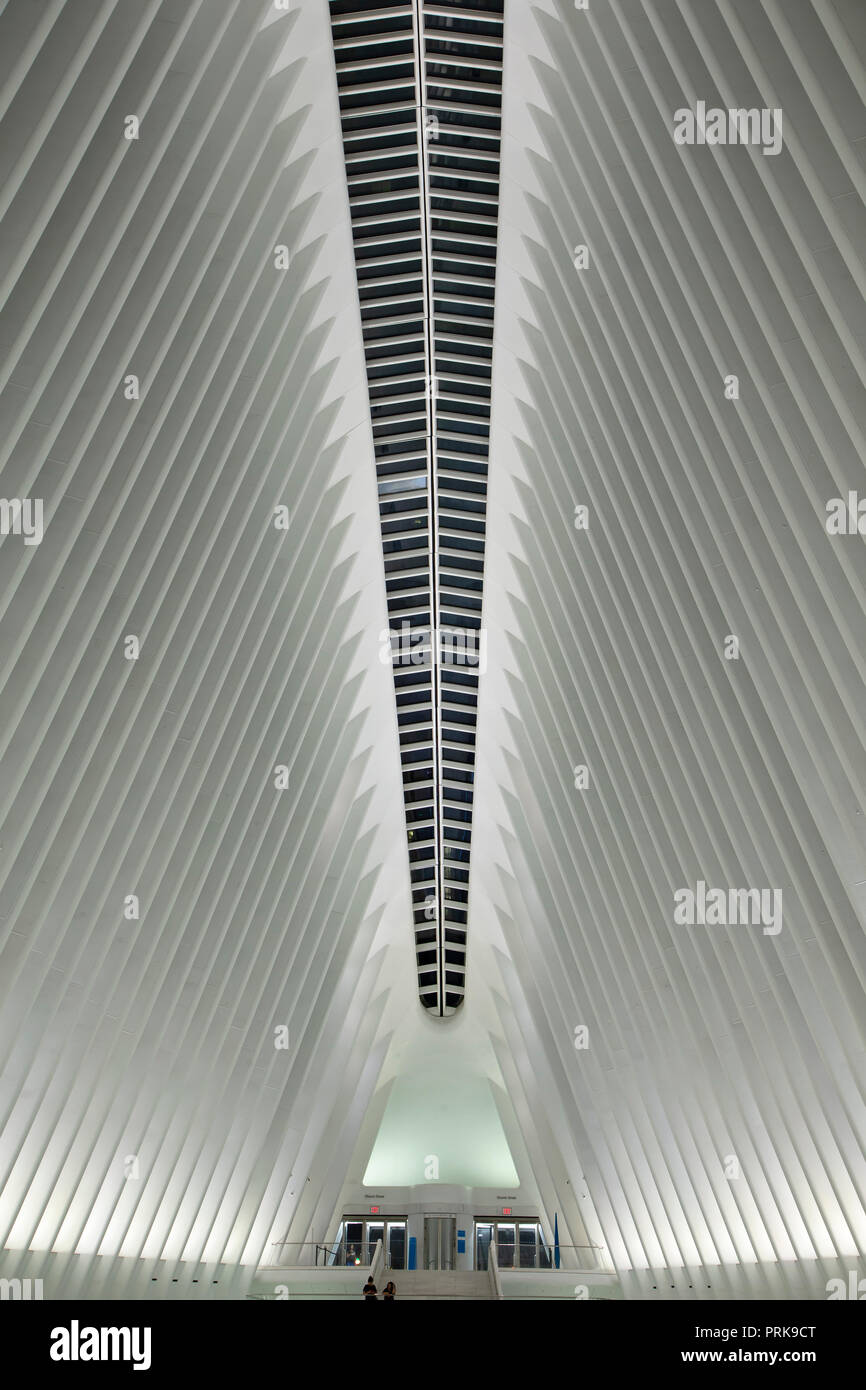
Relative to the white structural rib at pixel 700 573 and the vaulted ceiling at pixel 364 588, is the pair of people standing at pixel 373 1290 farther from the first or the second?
the white structural rib at pixel 700 573

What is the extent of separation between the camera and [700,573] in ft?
49.6

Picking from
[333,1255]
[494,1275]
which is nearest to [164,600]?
[494,1275]

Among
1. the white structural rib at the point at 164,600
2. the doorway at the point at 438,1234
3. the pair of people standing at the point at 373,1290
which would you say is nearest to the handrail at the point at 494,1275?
the pair of people standing at the point at 373,1290

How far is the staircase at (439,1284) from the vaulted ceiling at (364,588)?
3.60 meters

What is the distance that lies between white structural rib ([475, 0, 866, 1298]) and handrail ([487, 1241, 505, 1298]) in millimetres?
3437

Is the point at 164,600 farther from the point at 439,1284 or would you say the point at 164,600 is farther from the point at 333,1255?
the point at 439,1284

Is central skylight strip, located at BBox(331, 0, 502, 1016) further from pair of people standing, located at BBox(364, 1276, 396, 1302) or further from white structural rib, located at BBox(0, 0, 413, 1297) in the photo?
pair of people standing, located at BBox(364, 1276, 396, 1302)

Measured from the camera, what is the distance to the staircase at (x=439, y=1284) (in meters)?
25.9

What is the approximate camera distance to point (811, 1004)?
15633mm

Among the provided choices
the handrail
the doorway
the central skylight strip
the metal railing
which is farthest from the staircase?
the doorway

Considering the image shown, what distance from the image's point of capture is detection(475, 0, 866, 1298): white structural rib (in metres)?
11.5

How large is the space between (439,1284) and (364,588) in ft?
51.2

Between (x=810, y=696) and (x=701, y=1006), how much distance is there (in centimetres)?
726
